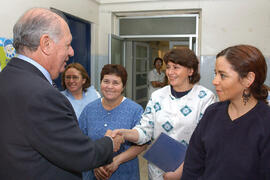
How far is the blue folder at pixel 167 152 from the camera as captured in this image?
1.56 metres

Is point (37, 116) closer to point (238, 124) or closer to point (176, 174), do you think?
point (238, 124)

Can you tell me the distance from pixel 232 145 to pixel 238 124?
3.9 inches

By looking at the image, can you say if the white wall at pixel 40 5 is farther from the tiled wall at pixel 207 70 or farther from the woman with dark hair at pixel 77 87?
the tiled wall at pixel 207 70

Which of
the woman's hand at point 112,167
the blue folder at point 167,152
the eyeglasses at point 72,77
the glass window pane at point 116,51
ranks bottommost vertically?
the woman's hand at point 112,167

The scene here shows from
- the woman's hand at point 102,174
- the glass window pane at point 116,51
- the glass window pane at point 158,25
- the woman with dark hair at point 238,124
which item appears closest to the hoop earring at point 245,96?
the woman with dark hair at point 238,124

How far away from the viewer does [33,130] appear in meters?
0.98

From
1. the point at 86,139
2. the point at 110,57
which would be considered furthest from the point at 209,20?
the point at 86,139

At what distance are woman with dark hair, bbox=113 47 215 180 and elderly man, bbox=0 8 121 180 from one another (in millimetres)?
652

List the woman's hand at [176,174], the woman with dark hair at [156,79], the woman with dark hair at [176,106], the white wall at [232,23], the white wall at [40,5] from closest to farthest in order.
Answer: the woman's hand at [176,174], the woman with dark hair at [176,106], the white wall at [40,5], the white wall at [232,23], the woman with dark hair at [156,79]

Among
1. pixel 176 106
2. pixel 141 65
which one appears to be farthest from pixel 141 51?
pixel 176 106

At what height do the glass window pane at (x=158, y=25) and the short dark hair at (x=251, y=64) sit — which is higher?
the glass window pane at (x=158, y=25)

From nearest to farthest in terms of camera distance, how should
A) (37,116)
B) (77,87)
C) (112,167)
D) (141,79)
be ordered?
(37,116) → (112,167) → (77,87) → (141,79)

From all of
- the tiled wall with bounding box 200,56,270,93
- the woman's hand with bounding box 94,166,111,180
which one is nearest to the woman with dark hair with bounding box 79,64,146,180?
the woman's hand with bounding box 94,166,111,180

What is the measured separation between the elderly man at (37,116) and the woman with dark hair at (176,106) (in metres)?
0.65
